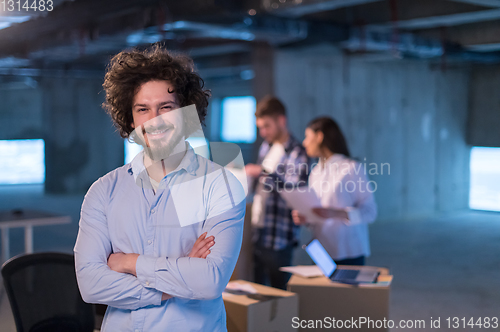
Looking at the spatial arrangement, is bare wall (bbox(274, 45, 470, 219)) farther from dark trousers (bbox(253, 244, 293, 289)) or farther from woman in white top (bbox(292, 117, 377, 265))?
woman in white top (bbox(292, 117, 377, 265))

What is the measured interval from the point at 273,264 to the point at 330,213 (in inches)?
23.3

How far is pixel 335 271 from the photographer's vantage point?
2.53m

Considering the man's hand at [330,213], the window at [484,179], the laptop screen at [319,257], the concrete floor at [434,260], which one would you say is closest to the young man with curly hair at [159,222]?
the laptop screen at [319,257]

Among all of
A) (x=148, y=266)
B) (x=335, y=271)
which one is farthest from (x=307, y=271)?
(x=148, y=266)

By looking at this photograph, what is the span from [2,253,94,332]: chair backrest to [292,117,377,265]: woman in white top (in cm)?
136

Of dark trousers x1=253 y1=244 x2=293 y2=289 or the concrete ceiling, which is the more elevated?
the concrete ceiling

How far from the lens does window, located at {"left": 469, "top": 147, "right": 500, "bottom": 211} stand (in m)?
7.26

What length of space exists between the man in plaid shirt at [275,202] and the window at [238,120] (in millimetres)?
9308

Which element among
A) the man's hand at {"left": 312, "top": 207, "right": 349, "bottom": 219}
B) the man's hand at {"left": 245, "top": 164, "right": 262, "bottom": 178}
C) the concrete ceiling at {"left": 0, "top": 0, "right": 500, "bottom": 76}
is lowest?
the man's hand at {"left": 312, "top": 207, "right": 349, "bottom": 219}

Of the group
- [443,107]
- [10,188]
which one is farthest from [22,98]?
[443,107]

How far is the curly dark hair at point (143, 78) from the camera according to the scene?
139 centimetres

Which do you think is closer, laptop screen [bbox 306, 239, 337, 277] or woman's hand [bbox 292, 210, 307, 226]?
laptop screen [bbox 306, 239, 337, 277]

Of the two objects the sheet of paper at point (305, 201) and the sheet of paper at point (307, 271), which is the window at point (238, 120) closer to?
the sheet of paper at point (305, 201)

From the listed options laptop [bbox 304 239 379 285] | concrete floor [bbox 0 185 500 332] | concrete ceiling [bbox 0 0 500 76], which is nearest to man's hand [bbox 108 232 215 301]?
laptop [bbox 304 239 379 285]
